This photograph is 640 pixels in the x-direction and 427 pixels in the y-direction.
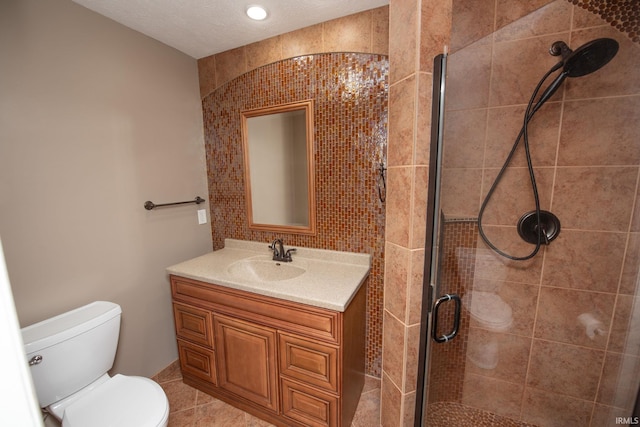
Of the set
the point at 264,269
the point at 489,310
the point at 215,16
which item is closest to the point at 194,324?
the point at 264,269

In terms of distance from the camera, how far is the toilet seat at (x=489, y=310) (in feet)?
4.42

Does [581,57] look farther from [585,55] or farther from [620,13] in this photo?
[620,13]

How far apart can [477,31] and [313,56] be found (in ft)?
3.10

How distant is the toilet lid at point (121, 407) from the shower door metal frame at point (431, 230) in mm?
1173

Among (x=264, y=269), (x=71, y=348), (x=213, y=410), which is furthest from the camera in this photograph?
(x=264, y=269)

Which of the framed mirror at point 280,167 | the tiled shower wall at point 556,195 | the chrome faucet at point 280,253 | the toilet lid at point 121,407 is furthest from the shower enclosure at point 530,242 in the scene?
the toilet lid at point 121,407

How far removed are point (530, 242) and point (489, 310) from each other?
426 mm

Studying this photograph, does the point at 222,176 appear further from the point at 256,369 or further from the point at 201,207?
the point at 256,369

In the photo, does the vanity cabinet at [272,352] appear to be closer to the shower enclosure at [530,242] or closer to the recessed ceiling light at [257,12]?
the shower enclosure at [530,242]

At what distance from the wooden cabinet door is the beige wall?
69 cm

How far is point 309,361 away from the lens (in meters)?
1.30

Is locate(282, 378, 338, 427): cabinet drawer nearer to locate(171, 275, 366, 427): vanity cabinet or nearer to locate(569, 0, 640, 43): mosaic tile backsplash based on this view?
locate(171, 275, 366, 427): vanity cabinet

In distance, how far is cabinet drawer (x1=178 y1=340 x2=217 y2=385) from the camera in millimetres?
1621

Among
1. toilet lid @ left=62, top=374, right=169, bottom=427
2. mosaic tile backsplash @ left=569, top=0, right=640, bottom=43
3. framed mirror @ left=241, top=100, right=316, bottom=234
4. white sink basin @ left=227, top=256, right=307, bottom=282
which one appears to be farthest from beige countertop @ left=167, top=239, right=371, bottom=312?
mosaic tile backsplash @ left=569, top=0, right=640, bottom=43
